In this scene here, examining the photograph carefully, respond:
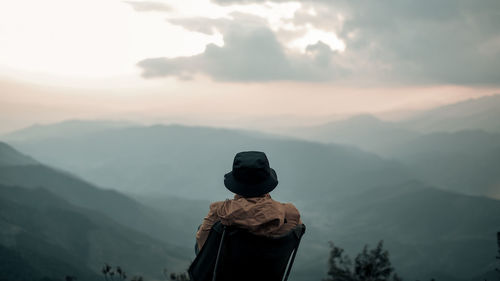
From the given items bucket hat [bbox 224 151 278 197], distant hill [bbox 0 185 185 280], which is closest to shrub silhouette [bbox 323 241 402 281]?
bucket hat [bbox 224 151 278 197]

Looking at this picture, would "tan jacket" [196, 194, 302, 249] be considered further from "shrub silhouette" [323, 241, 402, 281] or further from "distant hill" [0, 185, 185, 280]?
"distant hill" [0, 185, 185, 280]

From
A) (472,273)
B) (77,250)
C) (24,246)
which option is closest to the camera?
(24,246)

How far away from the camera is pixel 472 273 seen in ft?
601

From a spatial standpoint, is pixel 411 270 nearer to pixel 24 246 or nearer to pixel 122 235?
pixel 122 235

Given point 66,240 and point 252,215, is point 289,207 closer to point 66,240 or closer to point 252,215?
point 252,215

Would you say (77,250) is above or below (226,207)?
below

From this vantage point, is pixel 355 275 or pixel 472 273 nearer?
pixel 355 275

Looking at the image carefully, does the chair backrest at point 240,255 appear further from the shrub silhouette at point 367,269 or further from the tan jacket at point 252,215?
the shrub silhouette at point 367,269

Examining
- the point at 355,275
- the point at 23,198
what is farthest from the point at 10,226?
the point at 355,275

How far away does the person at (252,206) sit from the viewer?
4.05 m

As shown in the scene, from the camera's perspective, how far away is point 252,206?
408cm

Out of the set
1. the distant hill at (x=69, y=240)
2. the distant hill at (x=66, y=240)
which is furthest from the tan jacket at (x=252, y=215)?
the distant hill at (x=69, y=240)

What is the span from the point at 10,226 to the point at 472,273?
178659 mm

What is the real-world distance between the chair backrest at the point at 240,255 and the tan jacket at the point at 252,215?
2.9 inches
